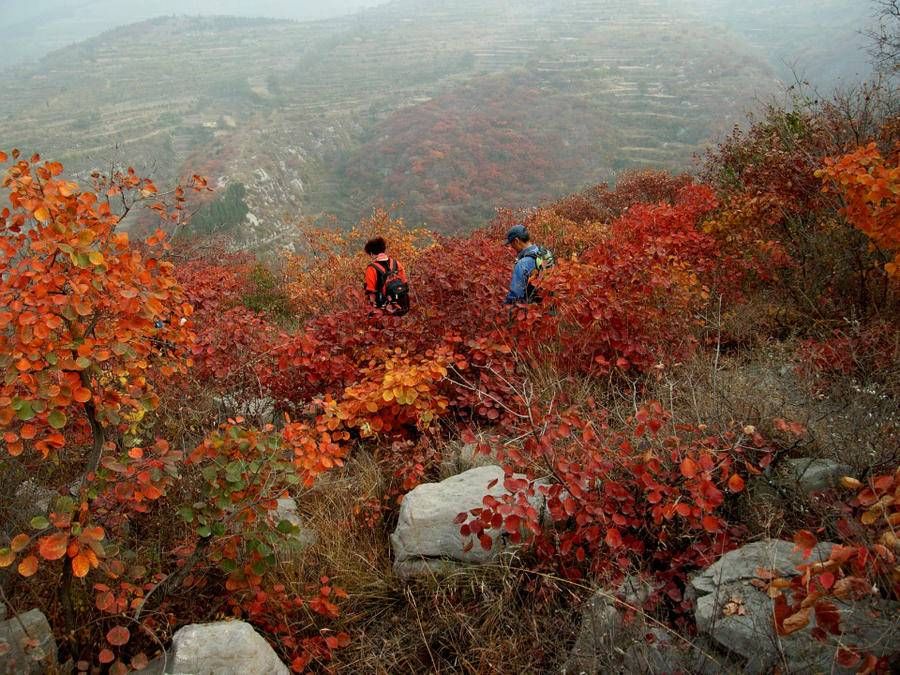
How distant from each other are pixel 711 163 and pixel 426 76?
144 meters

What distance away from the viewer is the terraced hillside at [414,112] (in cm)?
7444

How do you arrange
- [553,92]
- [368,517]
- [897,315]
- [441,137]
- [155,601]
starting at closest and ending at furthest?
[155,601], [368,517], [897,315], [441,137], [553,92]

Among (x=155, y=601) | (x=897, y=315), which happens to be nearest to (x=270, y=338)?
(x=155, y=601)

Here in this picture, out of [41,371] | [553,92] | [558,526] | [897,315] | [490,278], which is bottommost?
[558,526]

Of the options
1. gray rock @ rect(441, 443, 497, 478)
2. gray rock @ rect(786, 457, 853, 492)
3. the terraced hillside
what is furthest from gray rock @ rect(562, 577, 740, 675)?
the terraced hillside

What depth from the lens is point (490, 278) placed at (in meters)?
5.55

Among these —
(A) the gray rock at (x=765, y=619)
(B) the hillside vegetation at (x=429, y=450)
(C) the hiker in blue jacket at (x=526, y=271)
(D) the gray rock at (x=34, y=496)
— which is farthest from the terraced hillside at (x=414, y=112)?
(A) the gray rock at (x=765, y=619)

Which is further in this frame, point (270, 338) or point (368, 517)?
point (270, 338)

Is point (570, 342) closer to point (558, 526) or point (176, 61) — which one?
point (558, 526)

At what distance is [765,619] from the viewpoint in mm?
2092

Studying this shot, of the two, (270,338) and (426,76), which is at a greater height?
(426,76)

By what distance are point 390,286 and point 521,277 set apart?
4.65 feet

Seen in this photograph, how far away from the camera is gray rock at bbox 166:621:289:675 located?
230 cm

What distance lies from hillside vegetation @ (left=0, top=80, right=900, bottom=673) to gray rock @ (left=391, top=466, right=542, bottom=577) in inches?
3.5
